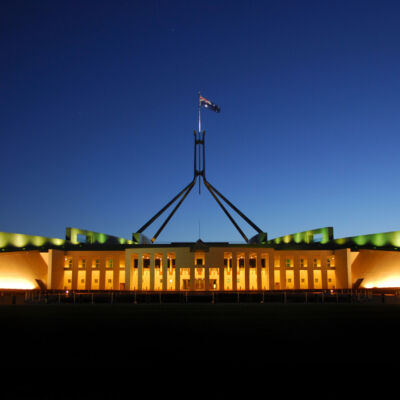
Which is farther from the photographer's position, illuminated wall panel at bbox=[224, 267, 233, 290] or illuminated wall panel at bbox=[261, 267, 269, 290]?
illuminated wall panel at bbox=[261, 267, 269, 290]

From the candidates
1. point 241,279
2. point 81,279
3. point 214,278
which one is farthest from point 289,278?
point 81,279

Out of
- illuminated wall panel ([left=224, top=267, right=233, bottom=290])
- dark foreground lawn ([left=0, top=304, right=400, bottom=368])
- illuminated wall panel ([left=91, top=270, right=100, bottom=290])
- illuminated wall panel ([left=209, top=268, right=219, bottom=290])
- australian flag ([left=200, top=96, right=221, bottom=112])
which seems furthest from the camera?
australian flag ([left=200, top=96, right=221, bottom=112])

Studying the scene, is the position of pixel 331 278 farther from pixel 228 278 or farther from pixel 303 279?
pixel 228 278

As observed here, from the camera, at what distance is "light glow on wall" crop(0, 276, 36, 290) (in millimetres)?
33594

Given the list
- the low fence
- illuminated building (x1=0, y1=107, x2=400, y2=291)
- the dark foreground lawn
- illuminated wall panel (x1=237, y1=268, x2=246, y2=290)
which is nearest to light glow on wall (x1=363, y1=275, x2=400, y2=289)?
illuminated building (x1=0, y1=107, x2=400, y2=291)

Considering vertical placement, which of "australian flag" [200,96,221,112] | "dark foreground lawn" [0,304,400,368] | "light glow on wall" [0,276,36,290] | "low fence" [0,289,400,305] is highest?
"australian flag" [200,96,221,112]

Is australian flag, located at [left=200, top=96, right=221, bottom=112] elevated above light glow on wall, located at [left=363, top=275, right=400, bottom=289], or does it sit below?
above

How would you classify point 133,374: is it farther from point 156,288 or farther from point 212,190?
point 212,190

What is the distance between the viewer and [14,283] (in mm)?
34250

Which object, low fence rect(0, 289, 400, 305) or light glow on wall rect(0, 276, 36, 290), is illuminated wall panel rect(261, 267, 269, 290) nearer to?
low fence rect(0, 289, 400, 305)

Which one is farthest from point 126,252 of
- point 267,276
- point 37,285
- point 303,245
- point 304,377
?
point 304,377

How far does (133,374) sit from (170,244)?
3259cm

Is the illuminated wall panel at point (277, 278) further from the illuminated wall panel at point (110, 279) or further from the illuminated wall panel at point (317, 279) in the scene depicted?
the illuminated wall panel at point (110, 279)

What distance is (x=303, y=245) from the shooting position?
3931 cm
